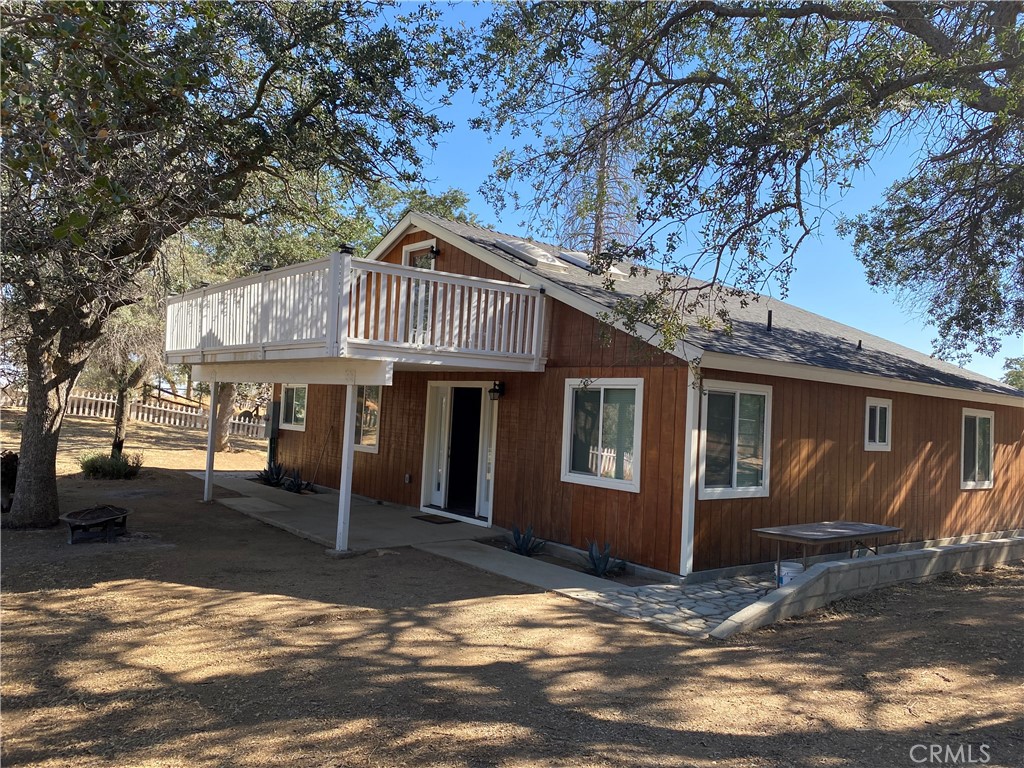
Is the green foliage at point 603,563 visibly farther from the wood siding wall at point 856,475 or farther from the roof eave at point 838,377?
the roof eave at point 838,377

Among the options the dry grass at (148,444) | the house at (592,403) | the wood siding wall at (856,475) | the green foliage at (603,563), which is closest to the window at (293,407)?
the dry grass at (148,444)

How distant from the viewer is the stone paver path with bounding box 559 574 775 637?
23.0 ft

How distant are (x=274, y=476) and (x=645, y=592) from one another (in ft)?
36.0

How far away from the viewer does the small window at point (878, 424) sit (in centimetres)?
Answer: 1121

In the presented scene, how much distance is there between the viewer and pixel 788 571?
891cm

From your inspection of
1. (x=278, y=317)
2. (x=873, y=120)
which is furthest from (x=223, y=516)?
(x=873, y=120)

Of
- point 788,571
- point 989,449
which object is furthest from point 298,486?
point 989,449

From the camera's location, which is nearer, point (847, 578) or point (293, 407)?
point (847, 578)

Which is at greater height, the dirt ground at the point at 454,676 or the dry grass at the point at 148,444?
the dry grass at the point at 148,444

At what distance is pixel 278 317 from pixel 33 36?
15.4 feet

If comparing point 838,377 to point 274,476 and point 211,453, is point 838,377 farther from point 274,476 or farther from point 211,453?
point 274,476

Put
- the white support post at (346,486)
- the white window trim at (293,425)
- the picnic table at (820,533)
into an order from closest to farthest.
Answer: the picnic table at (820,533) → the white support post at (346,486) → the white window trim at (293,425)

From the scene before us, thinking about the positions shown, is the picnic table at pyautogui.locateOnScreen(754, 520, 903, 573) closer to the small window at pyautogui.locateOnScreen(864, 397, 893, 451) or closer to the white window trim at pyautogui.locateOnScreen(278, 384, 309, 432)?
the small window at pyautogui.locateOnScreen(864, 397, 893, 451)

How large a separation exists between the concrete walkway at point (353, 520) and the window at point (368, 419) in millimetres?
1123
